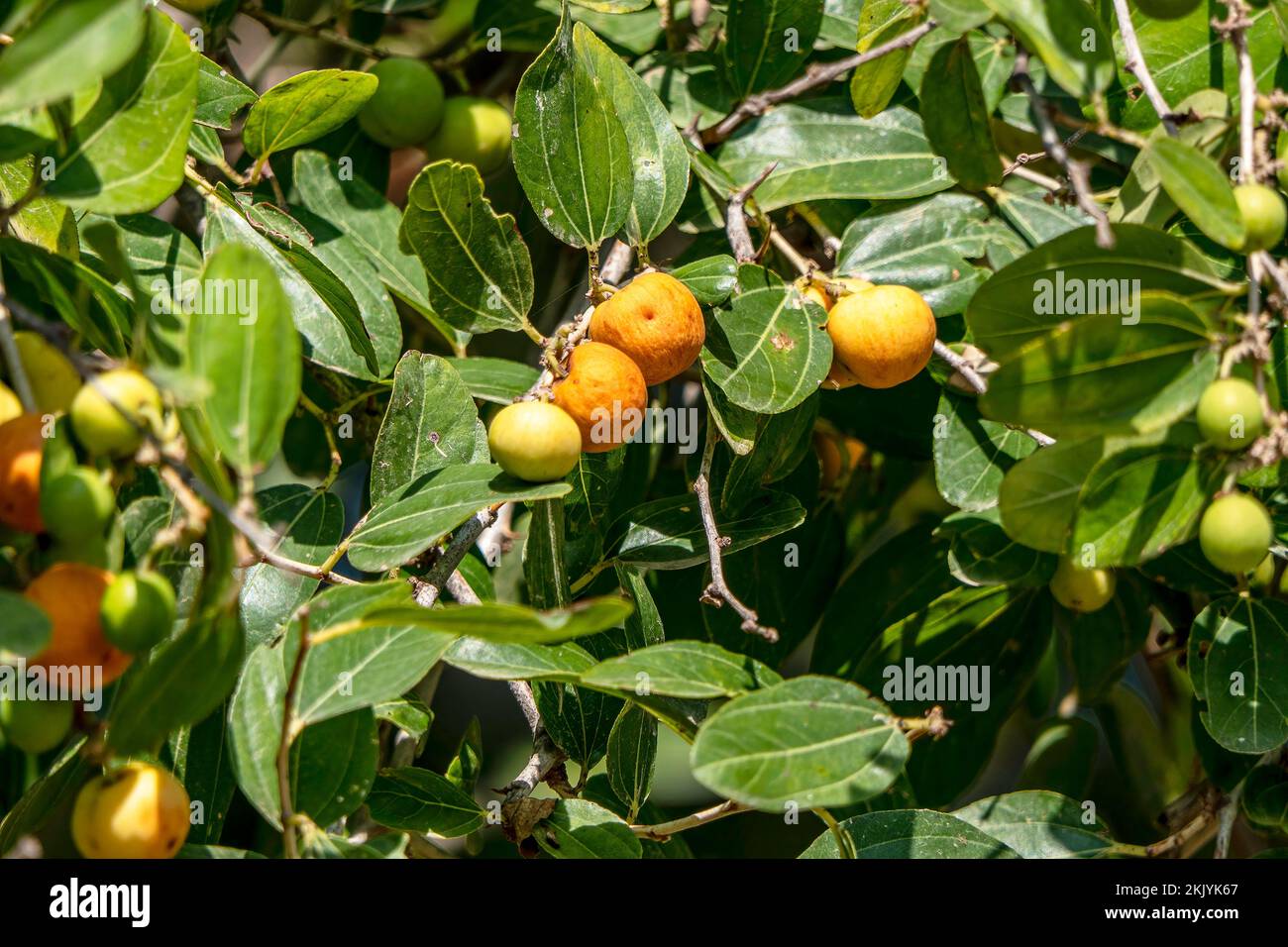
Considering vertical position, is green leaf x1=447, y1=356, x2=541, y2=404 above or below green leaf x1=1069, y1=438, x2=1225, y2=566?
above

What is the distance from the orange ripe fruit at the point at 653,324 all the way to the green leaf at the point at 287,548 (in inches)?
12.4

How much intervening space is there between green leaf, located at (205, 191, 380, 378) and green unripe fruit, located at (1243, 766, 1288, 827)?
3.03 ft

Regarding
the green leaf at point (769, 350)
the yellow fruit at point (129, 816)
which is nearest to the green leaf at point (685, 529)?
the green leaf at point (769, 350)

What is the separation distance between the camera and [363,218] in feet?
4.03

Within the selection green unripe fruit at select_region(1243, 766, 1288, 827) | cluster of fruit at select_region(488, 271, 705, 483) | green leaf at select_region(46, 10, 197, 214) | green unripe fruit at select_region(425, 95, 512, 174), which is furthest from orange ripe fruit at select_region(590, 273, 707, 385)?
green unripe fruit at select_region(1243, 766, 1288, 827)

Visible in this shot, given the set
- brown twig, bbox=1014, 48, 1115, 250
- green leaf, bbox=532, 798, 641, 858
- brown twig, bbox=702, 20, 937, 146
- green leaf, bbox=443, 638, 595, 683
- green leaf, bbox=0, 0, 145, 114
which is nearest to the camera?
green leaf, bbox=0, 0, 145, 114

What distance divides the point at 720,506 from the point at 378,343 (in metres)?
0.38

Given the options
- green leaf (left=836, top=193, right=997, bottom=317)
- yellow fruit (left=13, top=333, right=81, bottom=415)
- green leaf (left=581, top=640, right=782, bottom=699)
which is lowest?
green leaf (left=581, top=640, right=782, bottom=699)

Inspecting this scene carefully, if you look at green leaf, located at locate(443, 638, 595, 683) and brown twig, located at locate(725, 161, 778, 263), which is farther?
brown twig, located at locate(725, 161, 778, 263)

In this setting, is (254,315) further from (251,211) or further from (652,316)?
(251,211)

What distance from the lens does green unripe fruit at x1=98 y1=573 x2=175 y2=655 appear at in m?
0.63

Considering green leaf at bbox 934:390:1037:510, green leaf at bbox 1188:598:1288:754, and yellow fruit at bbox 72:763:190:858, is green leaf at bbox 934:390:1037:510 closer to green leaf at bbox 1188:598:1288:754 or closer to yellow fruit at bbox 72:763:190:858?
green leaf at bbox 1188:598:1288:754

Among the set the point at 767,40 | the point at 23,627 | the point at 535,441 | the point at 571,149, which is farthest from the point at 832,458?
the point at 23,627

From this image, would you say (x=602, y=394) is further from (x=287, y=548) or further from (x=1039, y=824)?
(x=1039, y=824)
